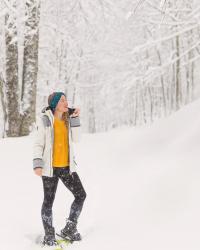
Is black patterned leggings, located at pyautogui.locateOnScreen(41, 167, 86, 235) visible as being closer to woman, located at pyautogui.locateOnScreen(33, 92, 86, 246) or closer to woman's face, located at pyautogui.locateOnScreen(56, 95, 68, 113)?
woman, located at pyautogui.locateOnScreen(33, 92, 86, 246)

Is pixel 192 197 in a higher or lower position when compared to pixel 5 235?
higher

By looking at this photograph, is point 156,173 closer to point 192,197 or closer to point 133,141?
point 192,197

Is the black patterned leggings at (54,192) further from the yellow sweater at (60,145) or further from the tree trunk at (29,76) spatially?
the tree trunk at (29,76)

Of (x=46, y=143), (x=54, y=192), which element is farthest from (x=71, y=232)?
(x=46, y=143)

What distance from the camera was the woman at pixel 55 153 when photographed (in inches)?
248

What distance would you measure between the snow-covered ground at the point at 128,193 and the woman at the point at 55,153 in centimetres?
30

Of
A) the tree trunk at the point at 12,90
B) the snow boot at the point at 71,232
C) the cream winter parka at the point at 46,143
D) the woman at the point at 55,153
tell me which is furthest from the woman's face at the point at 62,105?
the tree trunk at the point at 12,90

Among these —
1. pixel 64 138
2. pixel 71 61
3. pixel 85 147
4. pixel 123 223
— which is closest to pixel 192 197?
pixel 123 223

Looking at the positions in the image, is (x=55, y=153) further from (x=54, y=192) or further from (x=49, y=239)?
(x=49, y=239)

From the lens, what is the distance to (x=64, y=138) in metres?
6.44

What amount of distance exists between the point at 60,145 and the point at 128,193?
2180 millimetres

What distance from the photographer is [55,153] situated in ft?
20.9

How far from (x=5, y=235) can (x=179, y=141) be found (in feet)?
13.5

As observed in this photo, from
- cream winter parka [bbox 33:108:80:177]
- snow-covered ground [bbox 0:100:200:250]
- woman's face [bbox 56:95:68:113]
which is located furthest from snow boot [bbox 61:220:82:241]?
woman's face [bbox 56:95:68:113]
